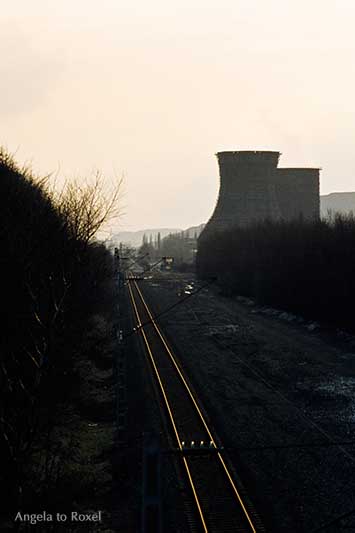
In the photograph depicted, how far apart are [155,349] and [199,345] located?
2373mm

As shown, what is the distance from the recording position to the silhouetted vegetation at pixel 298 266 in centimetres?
3441

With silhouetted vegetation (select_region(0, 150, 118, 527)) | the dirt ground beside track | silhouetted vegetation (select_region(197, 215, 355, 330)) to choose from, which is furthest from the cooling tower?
silhouetted vegetation (select_region(0, 150, 118, 527))

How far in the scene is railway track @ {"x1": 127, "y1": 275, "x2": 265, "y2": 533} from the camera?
9.84 metres

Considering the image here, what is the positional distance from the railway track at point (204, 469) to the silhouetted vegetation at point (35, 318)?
2.46 meters

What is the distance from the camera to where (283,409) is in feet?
56.4

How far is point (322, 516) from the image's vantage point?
10.5m

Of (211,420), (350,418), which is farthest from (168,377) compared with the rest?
(350,418)

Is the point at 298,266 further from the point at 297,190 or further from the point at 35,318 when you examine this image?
the point at 297,190

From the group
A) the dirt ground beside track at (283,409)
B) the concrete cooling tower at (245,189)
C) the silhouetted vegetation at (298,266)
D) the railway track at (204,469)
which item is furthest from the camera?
the concrete cooling tower at (245,189)

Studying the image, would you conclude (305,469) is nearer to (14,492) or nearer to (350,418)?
(350,418)

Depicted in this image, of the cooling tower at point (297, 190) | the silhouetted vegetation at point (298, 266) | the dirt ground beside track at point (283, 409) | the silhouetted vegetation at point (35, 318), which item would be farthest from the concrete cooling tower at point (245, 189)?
the silhouetted vegetation at point (35, 318)

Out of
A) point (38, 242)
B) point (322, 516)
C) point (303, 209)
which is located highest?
point (303, 209)

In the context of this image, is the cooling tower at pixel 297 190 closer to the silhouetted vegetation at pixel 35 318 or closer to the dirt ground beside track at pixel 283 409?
the dirt ground beside track at pixel 283 409

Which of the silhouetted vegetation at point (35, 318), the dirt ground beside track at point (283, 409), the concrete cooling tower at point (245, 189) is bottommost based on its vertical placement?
the dirt ground beside track at point (283, 409)
